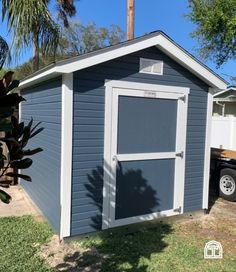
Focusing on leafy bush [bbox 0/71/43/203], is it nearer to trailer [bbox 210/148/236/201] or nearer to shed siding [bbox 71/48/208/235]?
shed siding [bbox 71/48/208/235]

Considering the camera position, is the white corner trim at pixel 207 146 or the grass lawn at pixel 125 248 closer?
the grass lawn at pixel 125 248

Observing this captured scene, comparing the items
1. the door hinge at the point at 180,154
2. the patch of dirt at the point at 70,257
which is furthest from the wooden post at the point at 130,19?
the patch of dirt at the point at 70,257

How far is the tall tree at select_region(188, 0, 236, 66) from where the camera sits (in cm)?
1173

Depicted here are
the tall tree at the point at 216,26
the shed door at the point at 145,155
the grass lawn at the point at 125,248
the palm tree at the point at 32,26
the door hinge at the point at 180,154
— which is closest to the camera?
the grass lawn at the point at 125,248

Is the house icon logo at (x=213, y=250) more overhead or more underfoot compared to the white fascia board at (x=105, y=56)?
more underfoot

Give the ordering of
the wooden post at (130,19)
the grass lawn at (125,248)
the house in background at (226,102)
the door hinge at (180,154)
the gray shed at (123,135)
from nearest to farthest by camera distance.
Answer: the grass lawn at (125,248), the gray shed at (123,135), the door hinge at (180,154), the wooden post at (130,19), the house in background at (226,102)

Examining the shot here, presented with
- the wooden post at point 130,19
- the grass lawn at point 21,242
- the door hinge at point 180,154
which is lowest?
the grass lawn at point 21,242

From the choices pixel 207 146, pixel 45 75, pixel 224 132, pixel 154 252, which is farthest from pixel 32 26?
pixel 154 252

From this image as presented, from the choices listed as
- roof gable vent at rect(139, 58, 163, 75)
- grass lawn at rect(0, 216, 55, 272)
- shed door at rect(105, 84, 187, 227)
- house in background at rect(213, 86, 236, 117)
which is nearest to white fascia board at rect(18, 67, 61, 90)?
shed door at rect(105, 84, 187, 227)

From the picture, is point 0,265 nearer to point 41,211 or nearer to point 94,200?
point 94,200

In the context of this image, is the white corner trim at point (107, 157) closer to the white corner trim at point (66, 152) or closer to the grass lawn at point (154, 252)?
the grass lawn at point (154, 252)

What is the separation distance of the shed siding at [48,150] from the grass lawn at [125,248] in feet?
1.40

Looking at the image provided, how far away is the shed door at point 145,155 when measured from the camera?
5.08 m

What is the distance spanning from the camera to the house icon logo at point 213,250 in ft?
14.9
